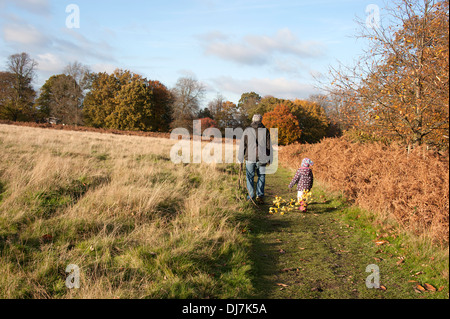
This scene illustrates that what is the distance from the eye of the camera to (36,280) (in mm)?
3613

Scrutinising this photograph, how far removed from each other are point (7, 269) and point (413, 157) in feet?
23.3

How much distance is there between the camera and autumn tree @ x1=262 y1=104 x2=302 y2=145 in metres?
52.4

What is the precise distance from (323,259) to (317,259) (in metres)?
0.11

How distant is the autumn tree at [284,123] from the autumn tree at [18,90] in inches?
1630

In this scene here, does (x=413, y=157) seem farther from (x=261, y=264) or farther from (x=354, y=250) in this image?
(x=261, y=264)

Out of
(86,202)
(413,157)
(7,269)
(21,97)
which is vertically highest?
(21,97)

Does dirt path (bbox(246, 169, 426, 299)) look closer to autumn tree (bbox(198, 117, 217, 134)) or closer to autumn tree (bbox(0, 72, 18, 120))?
autumn tree (bbox(198, 117, 217, 134))

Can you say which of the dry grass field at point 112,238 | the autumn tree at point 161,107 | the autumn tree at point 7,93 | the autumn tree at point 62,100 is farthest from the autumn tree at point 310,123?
the dry grass field at point 112,238

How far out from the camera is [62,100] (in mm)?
54125

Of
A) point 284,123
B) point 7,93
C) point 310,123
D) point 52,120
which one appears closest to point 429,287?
point 284,123

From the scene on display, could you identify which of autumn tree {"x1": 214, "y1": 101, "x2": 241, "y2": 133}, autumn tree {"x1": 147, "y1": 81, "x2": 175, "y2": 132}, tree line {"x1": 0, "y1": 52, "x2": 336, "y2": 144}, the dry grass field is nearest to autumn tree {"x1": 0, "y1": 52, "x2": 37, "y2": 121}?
tree line {"x1": 0, "y1": 52, "x2": 336, "y2": 144}

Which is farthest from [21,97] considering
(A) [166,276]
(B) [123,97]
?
(A) [166,276]

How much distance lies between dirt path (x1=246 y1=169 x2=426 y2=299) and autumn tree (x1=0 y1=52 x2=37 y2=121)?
2187 inches

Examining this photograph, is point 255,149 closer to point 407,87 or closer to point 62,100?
point 407,87
